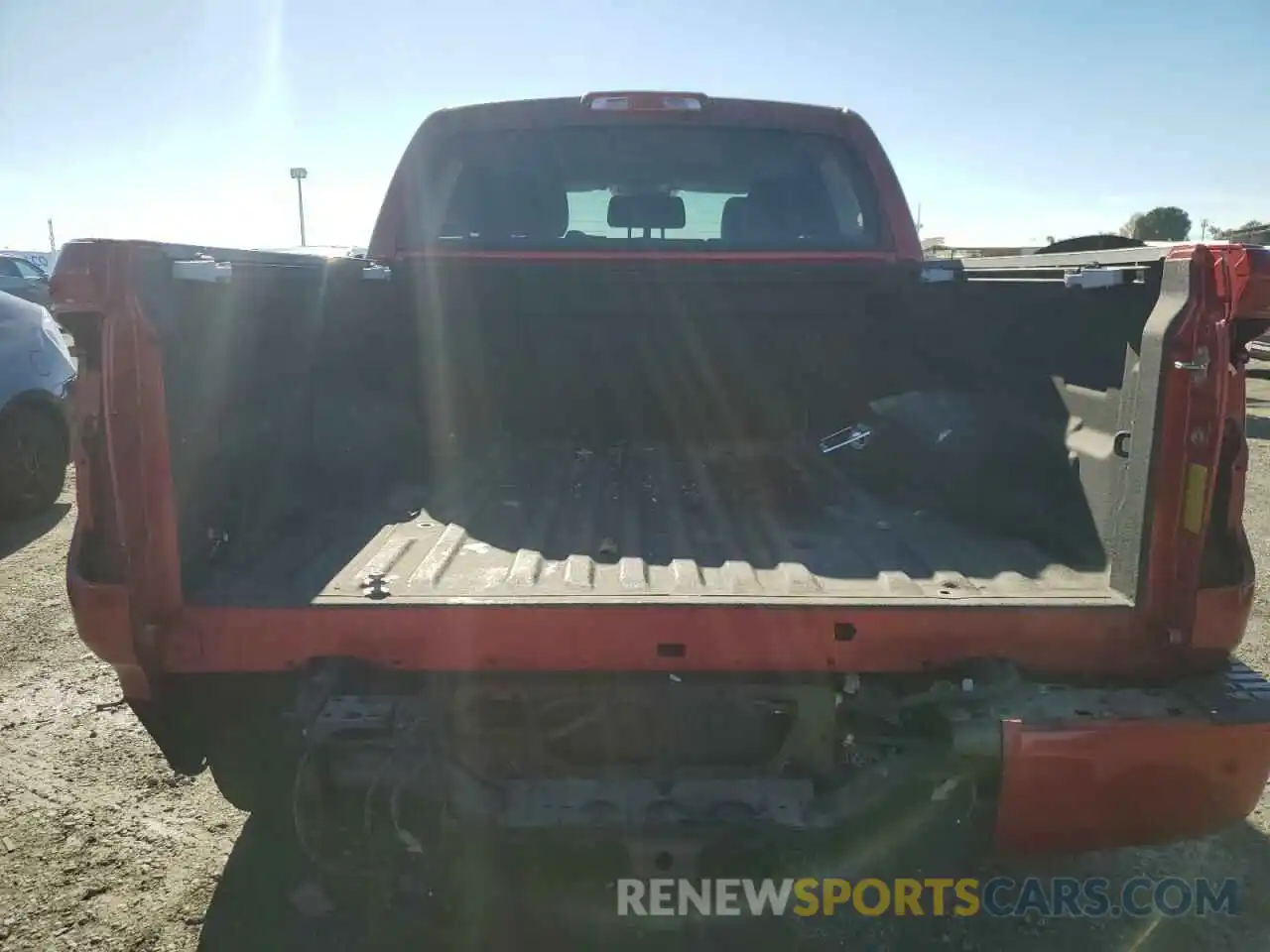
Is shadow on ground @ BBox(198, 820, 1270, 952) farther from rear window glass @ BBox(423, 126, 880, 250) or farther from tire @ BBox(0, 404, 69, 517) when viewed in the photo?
tire @ BBox(0, 404, 69, 517)

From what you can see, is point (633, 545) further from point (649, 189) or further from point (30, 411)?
point (30, 411)

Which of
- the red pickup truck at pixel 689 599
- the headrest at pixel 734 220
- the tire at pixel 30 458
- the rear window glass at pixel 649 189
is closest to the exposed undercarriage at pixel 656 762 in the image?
the red pickup truck at pixel 689 599

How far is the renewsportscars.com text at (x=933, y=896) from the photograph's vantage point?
241cm

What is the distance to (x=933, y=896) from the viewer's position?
2783 millimetres

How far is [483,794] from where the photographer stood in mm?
2242

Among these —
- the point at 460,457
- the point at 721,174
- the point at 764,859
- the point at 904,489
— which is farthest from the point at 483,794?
the point at 721,174

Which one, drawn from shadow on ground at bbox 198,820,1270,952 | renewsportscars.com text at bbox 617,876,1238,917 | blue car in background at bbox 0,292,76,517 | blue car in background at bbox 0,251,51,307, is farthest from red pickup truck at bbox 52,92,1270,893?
blue car in background at bbox 0,251,51,307

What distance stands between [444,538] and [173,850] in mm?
1410

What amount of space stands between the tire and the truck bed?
5005 millimetres

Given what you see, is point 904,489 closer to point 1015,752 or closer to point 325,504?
point 1015,752

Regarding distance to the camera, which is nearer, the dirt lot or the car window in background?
→ the dirt lot

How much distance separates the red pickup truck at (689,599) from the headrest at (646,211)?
1290mm

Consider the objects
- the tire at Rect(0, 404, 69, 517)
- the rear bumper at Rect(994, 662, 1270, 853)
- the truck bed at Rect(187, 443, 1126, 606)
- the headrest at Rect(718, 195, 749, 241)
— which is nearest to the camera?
the rear bumper at Rect(994, 662, 1270, 853)

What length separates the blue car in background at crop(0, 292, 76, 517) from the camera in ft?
22.2
